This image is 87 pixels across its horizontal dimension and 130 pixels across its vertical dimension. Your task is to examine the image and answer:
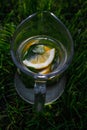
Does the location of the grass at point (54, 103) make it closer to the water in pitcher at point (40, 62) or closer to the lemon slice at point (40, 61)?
the water in pitcher at point (40, 62)

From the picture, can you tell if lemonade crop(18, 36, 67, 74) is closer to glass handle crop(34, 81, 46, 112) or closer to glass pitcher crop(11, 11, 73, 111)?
glass pitcher crop(11, 11, 73, 111)

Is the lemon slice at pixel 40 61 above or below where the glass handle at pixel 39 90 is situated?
above

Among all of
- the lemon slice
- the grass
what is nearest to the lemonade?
the lemon slice

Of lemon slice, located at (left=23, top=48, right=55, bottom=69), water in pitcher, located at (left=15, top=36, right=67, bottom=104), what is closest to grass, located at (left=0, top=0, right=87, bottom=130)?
water in pitcher, located at (left=15, top=36, right=67, bottom=104)

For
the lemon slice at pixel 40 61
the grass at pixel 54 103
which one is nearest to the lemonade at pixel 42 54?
the lemon slice at pixel 40 61

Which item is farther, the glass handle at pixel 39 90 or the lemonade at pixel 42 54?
the lemonade at pixel 42 54

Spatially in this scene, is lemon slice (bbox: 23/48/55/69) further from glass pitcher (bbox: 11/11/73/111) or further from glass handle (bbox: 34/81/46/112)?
glass handle (bbox: 34/81/46/112)

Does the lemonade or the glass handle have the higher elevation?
the lemonade

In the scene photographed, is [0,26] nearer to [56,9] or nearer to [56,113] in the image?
[56,9]

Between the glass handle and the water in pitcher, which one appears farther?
the water in pitcher
